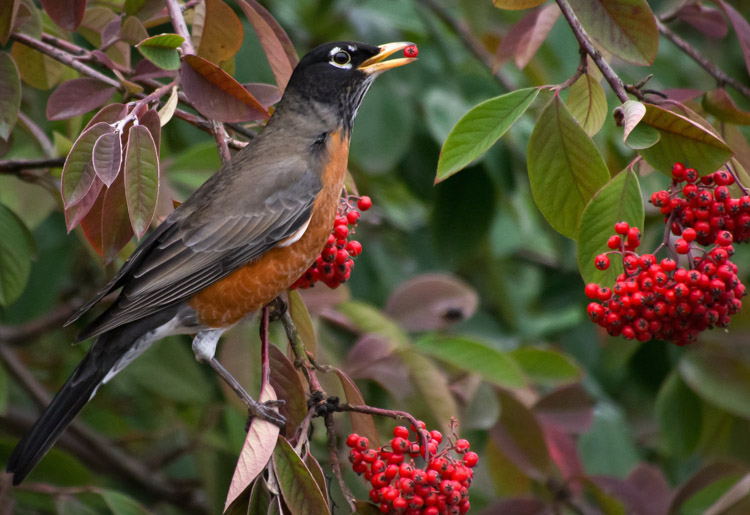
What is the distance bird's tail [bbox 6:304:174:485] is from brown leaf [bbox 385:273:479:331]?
0.85 meters

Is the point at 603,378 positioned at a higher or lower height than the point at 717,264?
lower

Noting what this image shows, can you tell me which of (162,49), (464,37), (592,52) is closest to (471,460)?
(592,52)

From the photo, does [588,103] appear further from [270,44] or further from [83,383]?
[83,383]

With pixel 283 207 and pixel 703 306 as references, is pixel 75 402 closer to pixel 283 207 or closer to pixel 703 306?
pixel 283 207

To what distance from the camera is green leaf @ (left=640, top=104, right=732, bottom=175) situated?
4.98 feet

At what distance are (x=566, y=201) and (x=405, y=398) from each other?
2.90ft

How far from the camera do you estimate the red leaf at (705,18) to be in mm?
2342

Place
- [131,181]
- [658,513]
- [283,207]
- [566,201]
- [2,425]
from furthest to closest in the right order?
→ [2,425] → [658,513] → [283,207] → [566,201] → [131,181]

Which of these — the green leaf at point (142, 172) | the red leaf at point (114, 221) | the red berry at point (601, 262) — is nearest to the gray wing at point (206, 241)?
the red leaf at point (114, 221)

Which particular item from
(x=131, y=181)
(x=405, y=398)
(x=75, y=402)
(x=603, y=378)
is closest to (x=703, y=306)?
(x=405, y=398)

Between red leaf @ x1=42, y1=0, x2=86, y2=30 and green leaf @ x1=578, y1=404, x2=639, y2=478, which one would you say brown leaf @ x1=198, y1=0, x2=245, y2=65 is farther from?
green leaf @ x1=578, y1=404, x2=639, y2=478

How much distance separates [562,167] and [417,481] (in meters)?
0.70

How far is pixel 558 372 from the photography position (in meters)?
2.80

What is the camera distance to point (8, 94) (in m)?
1.96
